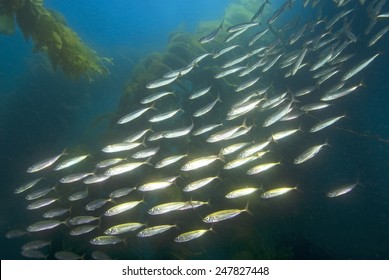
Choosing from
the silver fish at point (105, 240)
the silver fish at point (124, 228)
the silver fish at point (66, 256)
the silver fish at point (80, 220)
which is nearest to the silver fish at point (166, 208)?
the silver fish at point (124, 228)

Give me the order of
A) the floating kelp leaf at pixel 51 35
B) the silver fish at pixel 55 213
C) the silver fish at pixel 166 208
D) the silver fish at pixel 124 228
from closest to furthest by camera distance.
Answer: the silver fish at pixel 166 208 < the silver fish at pixel 124 228 < the silver fish at pixel 55 213 < the floating kelp leaf at pixel 51 35

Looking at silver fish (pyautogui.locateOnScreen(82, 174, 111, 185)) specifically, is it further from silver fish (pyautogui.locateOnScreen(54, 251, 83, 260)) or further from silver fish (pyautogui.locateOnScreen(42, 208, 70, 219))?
silver fish (pyautogui.locateOnScreen(54, 251, 83, 260))

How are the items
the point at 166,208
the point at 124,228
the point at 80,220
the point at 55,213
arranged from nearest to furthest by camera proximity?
the point at 166,208
the point at 124,228
the point at 80,220
the point at 55,213

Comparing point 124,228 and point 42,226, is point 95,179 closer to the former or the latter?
point 124,228

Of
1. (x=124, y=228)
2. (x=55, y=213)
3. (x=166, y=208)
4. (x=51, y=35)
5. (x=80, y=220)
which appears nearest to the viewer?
(x=166, y=208)

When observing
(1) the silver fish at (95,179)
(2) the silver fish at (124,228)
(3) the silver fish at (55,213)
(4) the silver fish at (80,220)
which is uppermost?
(1) the silver fish at (95,179)

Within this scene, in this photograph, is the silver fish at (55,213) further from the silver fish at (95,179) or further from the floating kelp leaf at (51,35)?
the floating kelp leaf at (51,35)

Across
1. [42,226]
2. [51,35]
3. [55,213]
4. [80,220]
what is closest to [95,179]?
[80,220]

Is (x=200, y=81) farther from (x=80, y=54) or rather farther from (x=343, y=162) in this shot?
(x=343, y=162)

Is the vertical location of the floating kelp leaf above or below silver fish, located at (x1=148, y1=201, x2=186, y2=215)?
above

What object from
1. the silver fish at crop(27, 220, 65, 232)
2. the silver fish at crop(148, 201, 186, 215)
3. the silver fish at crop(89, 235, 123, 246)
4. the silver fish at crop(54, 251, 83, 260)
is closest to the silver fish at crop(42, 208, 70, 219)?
the silver fish at crop(27, 220, 65, 232)

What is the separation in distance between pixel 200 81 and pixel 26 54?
9.88 m

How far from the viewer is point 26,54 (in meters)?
14.9

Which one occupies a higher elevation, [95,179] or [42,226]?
[95,179]
